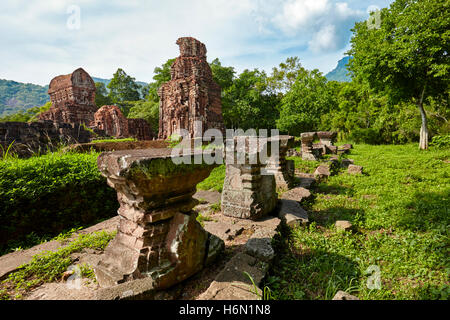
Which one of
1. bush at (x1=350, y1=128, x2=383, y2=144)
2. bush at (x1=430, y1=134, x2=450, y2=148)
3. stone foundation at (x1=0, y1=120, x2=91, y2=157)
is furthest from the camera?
bush at (x1=350, y1=128, x2=383, y2=144)

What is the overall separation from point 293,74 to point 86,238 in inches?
971

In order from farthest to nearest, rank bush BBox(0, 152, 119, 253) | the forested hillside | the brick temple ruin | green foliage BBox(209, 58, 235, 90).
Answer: the forested hillside, green foliage BBox(209, 58, 235, 90), the brick temple ruin, bush BBox(0, 152, 119, 253)

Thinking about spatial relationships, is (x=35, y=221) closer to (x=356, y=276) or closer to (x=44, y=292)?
(x=44, y=292)

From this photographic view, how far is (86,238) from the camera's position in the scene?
2664 mm

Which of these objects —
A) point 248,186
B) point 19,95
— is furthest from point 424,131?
point 19,95

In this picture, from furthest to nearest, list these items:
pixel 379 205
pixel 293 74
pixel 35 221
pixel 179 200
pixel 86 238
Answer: pixel 293 74, pixel 379 205, pixel 35 221, pixel 86 238, pixel 179 200

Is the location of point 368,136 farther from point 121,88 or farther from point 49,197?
point 121,88

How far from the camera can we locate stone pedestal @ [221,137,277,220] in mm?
3191

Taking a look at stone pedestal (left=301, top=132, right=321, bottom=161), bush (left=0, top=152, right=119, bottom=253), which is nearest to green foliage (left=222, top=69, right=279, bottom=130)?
stone pedestal (left=301, top=132, right=321, bottom=161)

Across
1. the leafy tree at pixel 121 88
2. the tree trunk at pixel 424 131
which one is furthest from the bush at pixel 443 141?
the leafy tree at pixel 121 88

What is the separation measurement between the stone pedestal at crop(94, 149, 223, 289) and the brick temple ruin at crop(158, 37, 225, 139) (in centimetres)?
1170

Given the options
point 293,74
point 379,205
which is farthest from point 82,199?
point 293,74

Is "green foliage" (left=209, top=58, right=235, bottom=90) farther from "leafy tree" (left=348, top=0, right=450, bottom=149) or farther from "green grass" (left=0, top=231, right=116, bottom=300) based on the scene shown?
"green grass" (left=0, top=231, right=116, bottom=300)

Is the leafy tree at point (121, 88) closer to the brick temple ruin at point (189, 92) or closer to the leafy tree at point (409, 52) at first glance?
the brick temple ruin at point (189, 92)
